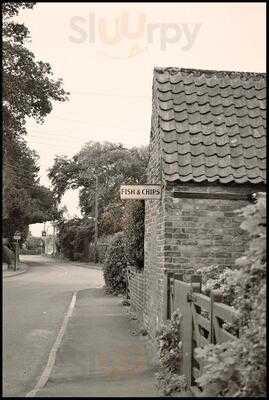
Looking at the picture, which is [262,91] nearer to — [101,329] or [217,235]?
[217,235]

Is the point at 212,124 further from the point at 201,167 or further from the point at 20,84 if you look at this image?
the point at 20,84

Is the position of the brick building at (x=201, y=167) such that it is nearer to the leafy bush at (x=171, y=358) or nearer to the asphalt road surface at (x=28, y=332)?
the leafy bush at (x=171, y=358)

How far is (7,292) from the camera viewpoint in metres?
23.4

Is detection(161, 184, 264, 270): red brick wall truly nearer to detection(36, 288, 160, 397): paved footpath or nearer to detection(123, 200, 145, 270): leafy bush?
detection(36, 288, 160, 397): paved footpath

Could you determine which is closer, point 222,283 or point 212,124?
point 222,283

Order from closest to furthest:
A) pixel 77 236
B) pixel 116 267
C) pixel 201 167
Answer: pixel 201 167 → pixel 116 267 → pixel 77 236

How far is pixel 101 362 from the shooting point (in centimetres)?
847

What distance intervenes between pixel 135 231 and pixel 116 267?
8753 millimetres

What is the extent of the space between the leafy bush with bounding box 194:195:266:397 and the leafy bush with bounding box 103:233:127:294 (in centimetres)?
1713

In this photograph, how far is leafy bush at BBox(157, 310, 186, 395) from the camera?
6.17 meters

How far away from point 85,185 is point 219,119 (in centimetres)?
6023

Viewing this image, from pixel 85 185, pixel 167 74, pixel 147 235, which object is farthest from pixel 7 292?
pixel 85 185

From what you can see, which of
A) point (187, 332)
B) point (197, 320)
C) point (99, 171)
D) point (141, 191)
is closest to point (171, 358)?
point (187, 332)

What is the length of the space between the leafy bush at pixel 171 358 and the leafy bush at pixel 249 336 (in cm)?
235
